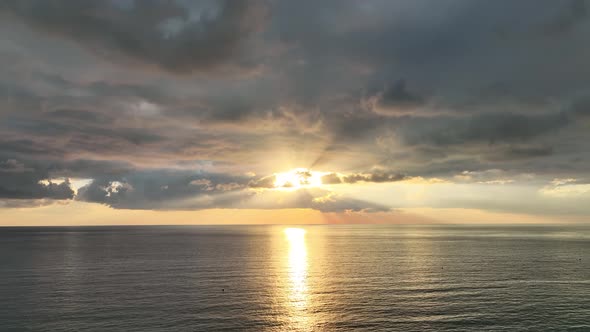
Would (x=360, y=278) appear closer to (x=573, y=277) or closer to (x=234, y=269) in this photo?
(x=234, y=269)

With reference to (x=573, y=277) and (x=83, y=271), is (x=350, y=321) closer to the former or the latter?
(x=573, y=277)

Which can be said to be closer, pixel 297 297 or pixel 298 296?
pixel 297 297

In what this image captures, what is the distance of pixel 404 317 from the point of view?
74.7 meters

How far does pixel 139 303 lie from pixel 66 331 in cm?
1850

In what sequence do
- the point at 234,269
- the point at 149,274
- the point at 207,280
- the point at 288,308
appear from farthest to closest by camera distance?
1. the point at 234,269
2. the point at 149,274
3. the point at 207,280
4. the point at 288,308

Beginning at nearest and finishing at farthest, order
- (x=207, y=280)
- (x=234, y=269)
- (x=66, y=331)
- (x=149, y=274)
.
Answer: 1. (x=66, y=331)
2. (x=207, y=280)
3. (x=149, y=274)
4. (x=234, y=269)

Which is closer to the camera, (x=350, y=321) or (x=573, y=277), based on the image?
(x=350, y=321)

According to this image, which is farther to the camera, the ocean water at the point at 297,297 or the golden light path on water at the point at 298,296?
the golden light path on water at the point at 298,296

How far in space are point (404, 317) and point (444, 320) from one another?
6866 millimetres

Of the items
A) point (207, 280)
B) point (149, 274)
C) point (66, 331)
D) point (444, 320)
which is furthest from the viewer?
point (149, 274)

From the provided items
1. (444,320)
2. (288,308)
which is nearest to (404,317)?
(444,320)

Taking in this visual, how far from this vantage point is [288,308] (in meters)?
83.6

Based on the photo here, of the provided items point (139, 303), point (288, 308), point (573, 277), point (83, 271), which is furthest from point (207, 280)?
point (573, 277)

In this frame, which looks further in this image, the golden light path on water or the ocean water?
the golden light path on water
